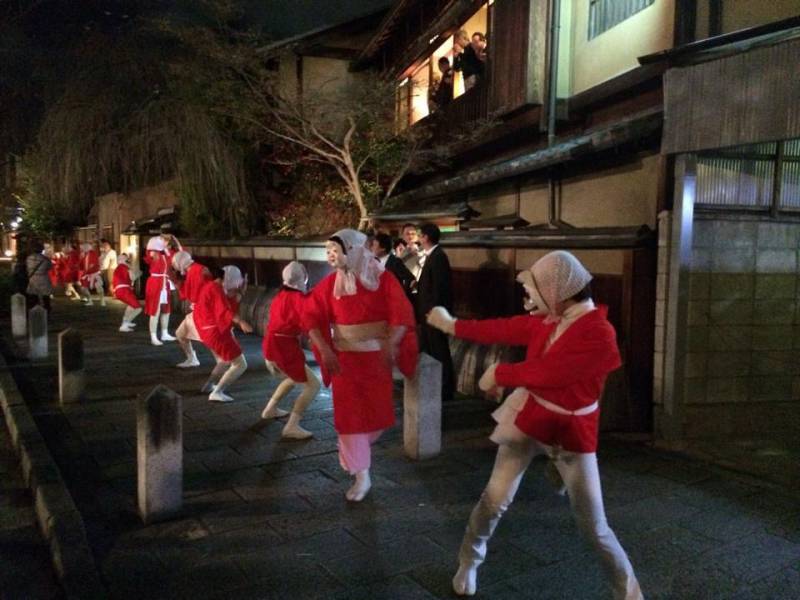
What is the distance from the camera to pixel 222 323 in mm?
7848

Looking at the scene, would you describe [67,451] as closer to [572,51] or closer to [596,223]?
[596,223]

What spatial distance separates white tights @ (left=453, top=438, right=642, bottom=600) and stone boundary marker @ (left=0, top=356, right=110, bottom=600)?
6.88 feet

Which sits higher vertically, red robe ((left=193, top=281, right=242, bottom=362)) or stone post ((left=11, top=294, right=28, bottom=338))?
red robe ((left=193, top=281, right=242, bottom=362))

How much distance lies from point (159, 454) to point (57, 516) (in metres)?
0.78

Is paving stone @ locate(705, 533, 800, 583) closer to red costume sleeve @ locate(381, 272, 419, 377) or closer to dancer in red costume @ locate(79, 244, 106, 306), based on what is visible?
red costume sleeve @ locate(381, 272, 419, 377)

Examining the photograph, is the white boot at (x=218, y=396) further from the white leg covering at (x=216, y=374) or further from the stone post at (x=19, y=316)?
the stone post at (x=19, y=316)

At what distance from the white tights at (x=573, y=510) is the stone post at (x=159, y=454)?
2232mm

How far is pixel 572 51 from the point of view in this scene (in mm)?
11656

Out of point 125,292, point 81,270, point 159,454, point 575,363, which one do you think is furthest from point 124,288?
point 575,363

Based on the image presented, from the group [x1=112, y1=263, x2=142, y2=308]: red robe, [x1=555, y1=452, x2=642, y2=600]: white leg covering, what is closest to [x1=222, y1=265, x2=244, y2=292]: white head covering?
[x1=555, y1=452, x2=642, y2=600]: white leg covering

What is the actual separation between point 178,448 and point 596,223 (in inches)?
300

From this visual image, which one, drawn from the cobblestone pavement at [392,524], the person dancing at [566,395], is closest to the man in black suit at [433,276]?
the cobblestone pavement at [392,524]

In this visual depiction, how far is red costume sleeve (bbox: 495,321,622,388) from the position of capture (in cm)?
312

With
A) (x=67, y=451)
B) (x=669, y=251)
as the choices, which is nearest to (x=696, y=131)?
(x=669, y=251)
